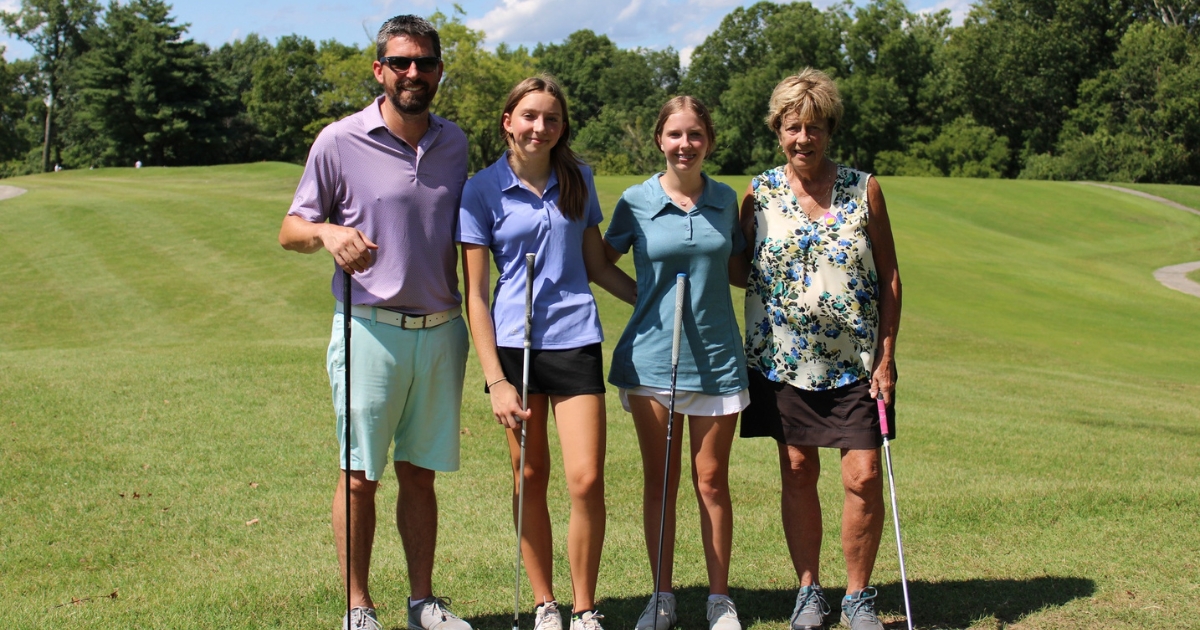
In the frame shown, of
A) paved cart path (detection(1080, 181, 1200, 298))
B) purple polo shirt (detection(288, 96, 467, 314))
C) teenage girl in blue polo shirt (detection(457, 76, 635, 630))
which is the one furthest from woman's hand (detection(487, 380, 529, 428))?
paved cart path (detection(1080, 181, 1200, 298))

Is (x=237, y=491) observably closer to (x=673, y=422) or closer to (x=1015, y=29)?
(x=673, y=422)

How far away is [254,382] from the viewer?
9391mm

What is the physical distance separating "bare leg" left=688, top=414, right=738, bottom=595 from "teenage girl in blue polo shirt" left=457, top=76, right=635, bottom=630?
1.44 feet

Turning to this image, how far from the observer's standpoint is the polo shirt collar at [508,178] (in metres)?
3.97

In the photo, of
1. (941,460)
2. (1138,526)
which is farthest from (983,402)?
(1138,526)

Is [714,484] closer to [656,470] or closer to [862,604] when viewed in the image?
[656,470]

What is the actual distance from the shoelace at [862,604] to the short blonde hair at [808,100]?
1869 mm

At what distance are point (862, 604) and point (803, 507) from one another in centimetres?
44

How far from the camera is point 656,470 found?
14.0 ft

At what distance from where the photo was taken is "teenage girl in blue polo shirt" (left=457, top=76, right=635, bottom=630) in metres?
3.95

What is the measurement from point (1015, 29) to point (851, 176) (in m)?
68.5

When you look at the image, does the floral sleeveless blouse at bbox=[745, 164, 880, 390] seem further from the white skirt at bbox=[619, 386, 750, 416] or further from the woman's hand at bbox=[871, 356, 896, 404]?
the white skirt at bbox=[619, 386, 750, 416]

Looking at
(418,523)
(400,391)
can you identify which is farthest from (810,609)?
(400,391)

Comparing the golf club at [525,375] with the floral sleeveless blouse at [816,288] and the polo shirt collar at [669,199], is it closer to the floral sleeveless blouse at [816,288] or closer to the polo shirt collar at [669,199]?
the polo shirt collar at [669,199]
